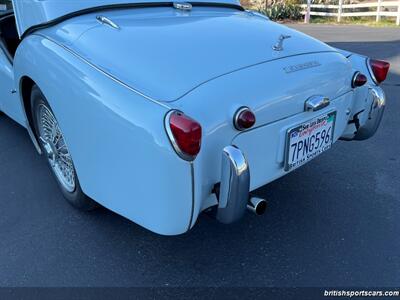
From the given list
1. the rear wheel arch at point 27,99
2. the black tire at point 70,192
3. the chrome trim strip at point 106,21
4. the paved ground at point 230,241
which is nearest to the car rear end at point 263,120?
the paved ground at point 230,241

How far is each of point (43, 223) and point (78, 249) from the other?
0.41m

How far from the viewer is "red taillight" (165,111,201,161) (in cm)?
188

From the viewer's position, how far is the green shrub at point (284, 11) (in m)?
20.8

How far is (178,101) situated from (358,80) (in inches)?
53.3

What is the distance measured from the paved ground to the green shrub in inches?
731

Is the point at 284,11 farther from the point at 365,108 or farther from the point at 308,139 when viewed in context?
the point at 308,139

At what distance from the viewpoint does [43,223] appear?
9.43ft

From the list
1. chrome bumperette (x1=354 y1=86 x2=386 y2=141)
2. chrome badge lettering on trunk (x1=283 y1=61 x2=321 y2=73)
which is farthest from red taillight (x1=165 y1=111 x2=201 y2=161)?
chrome bumperette (x1=354 y1=86 x2=386 y2=141)

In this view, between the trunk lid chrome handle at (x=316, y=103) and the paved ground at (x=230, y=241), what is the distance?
32.4 inches

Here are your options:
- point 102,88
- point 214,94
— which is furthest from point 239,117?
point 102,88

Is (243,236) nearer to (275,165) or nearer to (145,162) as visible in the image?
(275,165)

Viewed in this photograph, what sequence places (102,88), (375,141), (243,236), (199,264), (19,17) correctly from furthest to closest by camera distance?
(375,141)
(19,17)
(243,236)
(199,264)
(102,88)

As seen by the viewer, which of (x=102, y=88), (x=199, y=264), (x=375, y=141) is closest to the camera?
(x=102, y=88)

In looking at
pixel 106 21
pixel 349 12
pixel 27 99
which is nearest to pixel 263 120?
pixel 106 21
